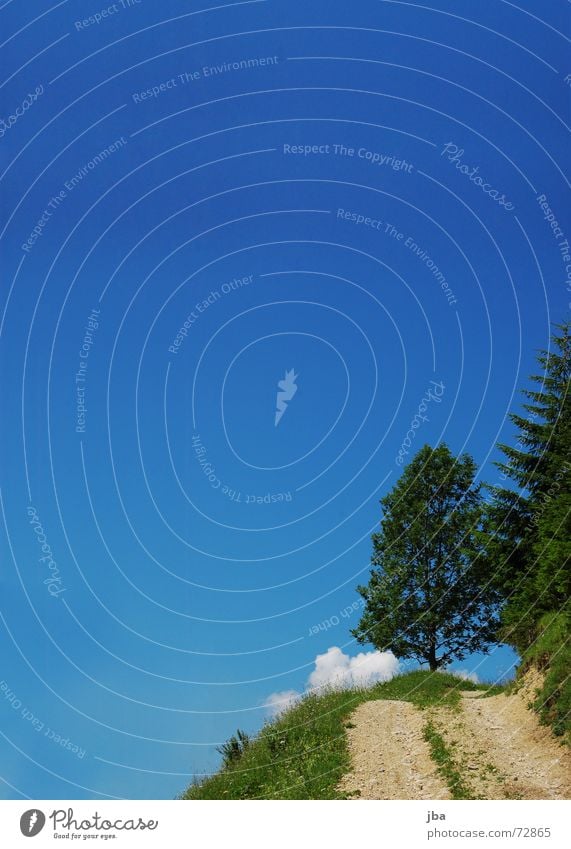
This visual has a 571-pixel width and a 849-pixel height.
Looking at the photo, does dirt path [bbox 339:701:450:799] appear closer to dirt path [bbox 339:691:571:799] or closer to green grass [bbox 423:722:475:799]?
dirt path [bbox 339:691:571:799]

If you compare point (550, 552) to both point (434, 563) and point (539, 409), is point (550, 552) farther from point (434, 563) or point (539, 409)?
point (434, 563)

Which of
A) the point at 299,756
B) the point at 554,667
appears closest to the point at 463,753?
the point at 554,667

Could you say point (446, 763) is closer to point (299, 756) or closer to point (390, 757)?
point (390, 757)

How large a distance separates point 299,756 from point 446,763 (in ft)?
11.5

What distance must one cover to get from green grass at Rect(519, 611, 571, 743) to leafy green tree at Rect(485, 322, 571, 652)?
0.77 m

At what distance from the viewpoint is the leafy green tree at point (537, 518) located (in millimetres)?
21141

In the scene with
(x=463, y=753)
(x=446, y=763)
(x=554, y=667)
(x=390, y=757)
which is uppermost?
(x=554, y=667)

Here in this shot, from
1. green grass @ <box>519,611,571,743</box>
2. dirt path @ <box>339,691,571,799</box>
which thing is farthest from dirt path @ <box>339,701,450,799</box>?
green grass @ <box>519,611,571,743</box>

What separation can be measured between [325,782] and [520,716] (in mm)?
5940

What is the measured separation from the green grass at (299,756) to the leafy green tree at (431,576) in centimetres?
630

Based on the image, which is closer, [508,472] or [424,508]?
[508,472]

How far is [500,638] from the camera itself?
26.5 metres

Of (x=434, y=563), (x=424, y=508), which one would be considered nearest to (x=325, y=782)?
(x=434, y=563)

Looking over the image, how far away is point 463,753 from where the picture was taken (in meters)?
16.9
